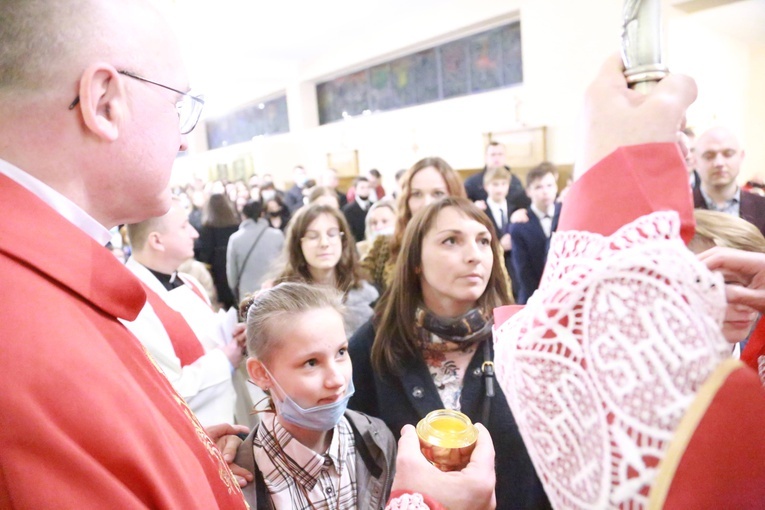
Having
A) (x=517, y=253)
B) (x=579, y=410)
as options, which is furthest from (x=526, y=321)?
(x=517, y=253)

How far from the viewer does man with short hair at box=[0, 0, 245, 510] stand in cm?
67

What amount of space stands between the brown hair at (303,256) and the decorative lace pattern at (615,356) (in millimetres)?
2419

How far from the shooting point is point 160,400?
0.88 m

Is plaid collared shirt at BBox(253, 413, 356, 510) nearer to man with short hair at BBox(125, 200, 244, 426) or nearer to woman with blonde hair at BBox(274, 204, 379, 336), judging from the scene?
man with short hair at BBox(125, 200, 244, 426)

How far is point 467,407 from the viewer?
171 cm

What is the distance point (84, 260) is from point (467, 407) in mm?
1272

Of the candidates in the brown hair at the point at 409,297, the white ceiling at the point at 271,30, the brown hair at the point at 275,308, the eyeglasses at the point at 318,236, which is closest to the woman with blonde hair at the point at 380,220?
the eyeglasses at the point at 318,236

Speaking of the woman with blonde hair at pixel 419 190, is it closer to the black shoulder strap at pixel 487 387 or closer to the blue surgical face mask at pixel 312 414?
the black shoulder strap at pixel 487 387

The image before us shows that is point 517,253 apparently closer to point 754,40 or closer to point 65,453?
point 65,453

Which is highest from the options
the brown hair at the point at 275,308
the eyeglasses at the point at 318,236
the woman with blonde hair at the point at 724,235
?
the woman with blonde hair at the point at 724,235

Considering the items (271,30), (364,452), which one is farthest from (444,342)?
(271,30)

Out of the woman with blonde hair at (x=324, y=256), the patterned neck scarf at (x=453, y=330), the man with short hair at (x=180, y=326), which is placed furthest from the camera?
the woman with blonde hair at (x=324, y=256)

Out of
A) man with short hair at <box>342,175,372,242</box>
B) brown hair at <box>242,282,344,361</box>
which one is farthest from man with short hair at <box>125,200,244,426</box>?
man with short hair at <box>342,175,372,242</box>

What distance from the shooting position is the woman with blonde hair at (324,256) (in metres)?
3.03
